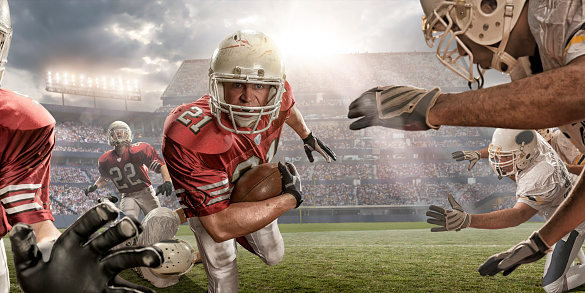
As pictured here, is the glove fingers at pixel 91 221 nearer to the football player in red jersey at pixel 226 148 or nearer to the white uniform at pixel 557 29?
the football player in red jersey at pixel 226 148

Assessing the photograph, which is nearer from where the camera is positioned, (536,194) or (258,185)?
(258,185)

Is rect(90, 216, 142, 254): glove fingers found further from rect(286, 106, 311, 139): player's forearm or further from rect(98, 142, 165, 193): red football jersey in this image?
rect(98, 142, 165, 193): red football jersey

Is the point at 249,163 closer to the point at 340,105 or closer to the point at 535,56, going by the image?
the point at 535,56

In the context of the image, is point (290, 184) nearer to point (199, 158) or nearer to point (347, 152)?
point (199, 158)

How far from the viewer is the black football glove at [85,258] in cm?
125

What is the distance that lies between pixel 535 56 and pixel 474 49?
29 cm

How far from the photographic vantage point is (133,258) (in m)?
1.29

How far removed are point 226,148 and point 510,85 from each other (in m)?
1.77

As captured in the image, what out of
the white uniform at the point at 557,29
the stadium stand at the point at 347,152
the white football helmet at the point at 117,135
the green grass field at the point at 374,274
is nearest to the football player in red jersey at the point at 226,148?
the white uniform at the point at 557,29

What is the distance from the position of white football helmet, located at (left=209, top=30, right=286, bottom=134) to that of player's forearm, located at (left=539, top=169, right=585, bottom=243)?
1871 millimetres

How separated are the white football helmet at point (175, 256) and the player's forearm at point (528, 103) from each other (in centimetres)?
199

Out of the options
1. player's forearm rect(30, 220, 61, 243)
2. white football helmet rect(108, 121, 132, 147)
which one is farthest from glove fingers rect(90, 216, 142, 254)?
white football helmet rect(108, 121, 132, 147)

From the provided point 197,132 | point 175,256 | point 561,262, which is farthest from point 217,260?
point 561,262

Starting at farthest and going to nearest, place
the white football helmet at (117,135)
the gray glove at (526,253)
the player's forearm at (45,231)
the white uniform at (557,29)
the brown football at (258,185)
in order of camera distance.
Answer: the white football helmet at (117,135) → the brown football at (258,185) → the gray glove at (526,253) → the player's forearm at (45,231) → the white uniform at (557,29)
